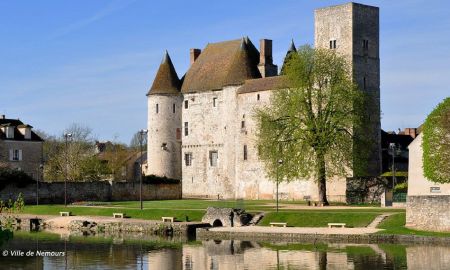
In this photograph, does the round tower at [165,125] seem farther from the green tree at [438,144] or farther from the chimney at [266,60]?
the green tree at [438,144]

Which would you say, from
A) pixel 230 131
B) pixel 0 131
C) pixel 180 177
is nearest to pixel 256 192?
pixel 230 131

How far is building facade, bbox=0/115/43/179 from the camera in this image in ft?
294

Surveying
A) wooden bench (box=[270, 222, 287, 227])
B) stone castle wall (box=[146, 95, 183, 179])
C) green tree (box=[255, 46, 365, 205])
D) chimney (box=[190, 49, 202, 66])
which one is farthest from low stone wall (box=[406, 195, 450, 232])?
chimney (box=[190, 49, 202, 66])

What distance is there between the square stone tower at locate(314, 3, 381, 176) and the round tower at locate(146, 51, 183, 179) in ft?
61.6

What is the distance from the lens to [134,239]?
51.7 metres

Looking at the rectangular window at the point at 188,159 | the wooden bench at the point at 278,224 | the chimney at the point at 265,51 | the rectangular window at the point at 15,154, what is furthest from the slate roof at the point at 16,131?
the wooden bench at the point at 278,224

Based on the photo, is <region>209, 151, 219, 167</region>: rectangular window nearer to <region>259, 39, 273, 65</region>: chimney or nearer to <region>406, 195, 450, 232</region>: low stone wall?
<region>259, 39, 273, 65</region>: chimney

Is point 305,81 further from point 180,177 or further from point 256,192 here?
point 180,177

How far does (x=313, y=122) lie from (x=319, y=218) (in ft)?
42.5

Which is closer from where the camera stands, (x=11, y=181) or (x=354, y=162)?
(x=354, y=162)

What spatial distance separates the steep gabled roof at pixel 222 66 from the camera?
82000 mm

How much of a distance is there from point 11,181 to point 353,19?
3098 cm

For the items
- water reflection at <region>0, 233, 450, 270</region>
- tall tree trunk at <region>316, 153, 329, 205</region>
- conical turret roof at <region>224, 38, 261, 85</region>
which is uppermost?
conical turret roof at <region>224, 38, 261, 85</region>

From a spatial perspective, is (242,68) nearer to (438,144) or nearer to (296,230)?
(438,144)
